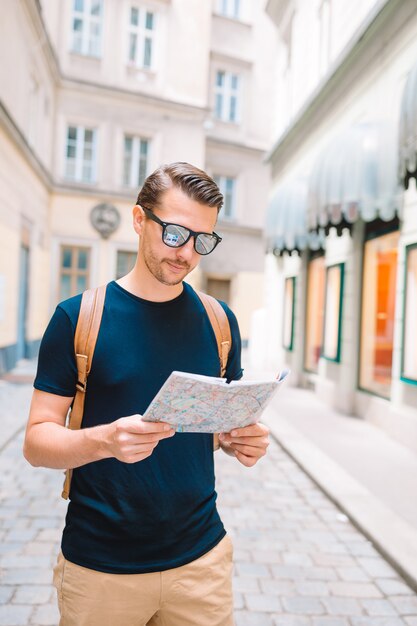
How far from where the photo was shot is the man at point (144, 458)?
1529 millimetres

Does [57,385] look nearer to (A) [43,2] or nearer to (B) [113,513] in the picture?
(B) [113,513]

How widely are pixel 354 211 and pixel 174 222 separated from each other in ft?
21.2

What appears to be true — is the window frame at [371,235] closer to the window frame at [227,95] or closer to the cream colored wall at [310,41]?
the cream colored wall at [310,41]

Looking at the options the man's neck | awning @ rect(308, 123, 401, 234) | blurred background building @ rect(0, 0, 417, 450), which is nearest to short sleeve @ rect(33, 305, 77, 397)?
the man's neck

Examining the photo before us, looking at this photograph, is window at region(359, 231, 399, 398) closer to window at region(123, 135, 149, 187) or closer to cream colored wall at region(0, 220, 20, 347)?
cream colored wall at region(0, 220, 20, 347)

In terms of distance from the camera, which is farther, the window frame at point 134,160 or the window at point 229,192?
the window at point 229,192

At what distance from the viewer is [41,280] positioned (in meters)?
16.9

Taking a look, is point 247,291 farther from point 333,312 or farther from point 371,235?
point 371,235

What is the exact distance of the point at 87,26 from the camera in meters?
17.8

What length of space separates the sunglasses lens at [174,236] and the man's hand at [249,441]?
594mm

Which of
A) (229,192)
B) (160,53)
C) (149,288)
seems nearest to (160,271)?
(149,288)

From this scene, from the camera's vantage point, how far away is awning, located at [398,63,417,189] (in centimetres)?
544

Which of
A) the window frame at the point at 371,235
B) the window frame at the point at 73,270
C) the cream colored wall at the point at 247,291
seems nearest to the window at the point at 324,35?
the window frame at the point at 371,235

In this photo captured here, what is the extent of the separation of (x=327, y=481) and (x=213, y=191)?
4.57 metres
